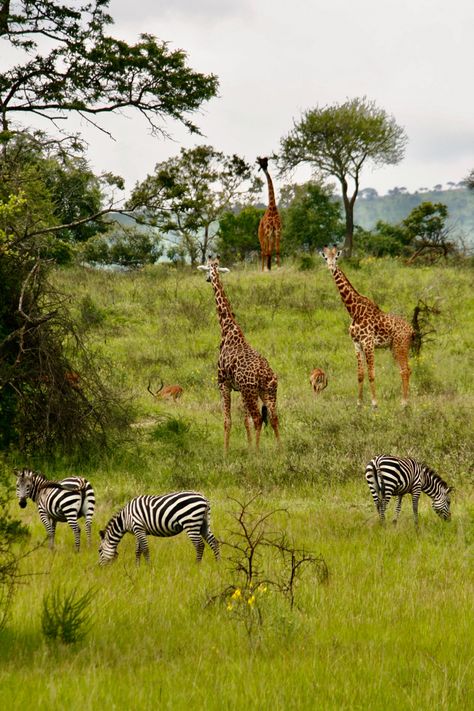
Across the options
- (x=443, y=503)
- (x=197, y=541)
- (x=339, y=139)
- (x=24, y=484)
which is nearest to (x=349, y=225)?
(x=339, y=139)

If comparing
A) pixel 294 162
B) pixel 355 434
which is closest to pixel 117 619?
pixel 355 434

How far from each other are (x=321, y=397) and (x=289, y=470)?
22.0 ft

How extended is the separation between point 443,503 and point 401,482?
78 cm

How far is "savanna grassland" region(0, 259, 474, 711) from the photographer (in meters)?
4.93

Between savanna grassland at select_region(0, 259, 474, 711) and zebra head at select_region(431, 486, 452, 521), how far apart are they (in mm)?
134

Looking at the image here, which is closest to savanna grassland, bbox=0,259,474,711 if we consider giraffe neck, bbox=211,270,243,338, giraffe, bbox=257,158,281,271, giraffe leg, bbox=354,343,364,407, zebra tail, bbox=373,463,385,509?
zebra tail, bbox=373,463,385,509

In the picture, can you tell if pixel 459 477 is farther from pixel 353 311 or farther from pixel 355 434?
pixel 353 311

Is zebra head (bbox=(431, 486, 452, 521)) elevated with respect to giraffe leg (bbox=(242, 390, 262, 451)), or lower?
lower

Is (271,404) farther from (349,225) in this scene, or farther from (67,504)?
(349,225)

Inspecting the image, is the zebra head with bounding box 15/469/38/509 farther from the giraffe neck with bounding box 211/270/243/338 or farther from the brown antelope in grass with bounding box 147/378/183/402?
the brown antelope in grass with bounding box 147/378/183/402

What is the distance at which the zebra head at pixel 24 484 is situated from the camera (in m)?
10.2

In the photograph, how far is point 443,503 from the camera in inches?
421

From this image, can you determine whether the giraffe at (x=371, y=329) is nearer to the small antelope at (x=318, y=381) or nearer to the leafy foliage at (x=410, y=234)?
the small antelope at (x=318, y=381)

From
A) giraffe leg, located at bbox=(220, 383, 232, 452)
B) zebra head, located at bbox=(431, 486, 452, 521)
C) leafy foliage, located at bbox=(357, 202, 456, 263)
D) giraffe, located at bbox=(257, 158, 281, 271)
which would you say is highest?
leafy foliage, located at bbox=(357, 202, 456, 263)
